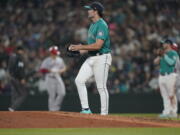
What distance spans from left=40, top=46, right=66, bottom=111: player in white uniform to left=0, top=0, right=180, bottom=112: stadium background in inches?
47.2

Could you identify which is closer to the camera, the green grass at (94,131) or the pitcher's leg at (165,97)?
the green grass at (94,131)

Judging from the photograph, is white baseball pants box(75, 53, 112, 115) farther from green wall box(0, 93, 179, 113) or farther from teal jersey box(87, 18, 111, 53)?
green wall box(0, 93, 179, 113)

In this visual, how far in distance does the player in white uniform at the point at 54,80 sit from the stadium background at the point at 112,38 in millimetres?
1198

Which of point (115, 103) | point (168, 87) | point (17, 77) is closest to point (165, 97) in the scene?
point (168, 87)

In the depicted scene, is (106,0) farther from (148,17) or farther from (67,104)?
(67,104)

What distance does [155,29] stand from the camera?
2341 centimetres

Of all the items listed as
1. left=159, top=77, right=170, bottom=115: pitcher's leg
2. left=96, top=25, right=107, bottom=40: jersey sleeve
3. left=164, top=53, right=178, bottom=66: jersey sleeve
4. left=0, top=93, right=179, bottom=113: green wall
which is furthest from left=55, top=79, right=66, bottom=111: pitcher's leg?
left=96, top=25, right=107, bottom=40: jersey sleeve

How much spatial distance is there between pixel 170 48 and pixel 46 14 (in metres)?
7.94

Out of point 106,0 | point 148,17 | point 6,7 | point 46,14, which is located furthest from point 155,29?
point 6,7

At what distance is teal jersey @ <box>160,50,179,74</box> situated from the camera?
661 inches

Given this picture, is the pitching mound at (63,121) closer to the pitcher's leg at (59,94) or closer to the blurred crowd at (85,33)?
the pitcher's leg at (59,94)

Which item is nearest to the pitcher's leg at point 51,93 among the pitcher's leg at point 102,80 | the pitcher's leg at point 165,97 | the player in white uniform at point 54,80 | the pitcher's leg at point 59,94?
the player in white uniform at point 54,80

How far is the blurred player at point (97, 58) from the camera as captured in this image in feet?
38.2

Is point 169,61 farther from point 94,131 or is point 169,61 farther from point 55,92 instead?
point 94,131
